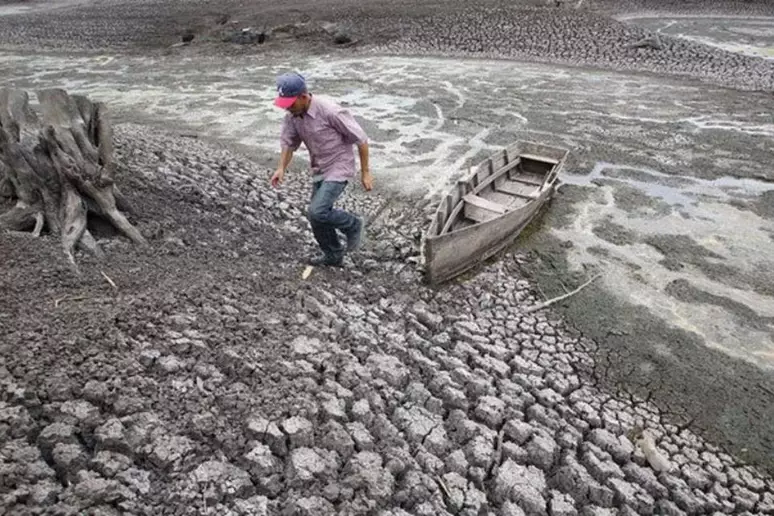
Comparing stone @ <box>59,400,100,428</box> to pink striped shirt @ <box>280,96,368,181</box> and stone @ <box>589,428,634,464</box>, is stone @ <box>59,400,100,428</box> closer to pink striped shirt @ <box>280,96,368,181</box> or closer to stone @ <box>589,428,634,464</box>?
pink striped shirt @ <box>280,96,368,181</box>

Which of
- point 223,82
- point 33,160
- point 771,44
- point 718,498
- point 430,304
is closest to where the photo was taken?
point 718,498

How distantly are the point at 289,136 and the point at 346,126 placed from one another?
0.66 meters

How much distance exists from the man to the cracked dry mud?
0.62m

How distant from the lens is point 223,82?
51.0 ft

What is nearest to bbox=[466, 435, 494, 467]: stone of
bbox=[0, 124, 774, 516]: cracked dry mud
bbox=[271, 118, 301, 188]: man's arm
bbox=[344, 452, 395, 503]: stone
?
bbox=[0, 124, 774, 516]: cracked dry mud

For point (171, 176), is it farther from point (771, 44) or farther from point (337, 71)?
point (771, 44)

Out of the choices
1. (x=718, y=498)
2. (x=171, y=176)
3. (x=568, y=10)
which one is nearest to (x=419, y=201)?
(x=171, y=176)

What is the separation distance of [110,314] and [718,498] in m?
4.70

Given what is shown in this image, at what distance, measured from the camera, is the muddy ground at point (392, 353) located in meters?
3.65

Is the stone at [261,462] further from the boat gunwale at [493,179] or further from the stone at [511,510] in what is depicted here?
the boat gunwale at [493,179]

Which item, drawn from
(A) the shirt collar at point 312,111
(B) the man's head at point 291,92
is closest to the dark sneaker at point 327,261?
(A) the shirt collar at point 312,111

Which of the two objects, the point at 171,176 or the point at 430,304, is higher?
the point at 171,176

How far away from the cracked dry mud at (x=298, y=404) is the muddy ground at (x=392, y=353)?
2 cm

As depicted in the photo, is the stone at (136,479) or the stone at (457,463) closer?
the stone at (136,479)
